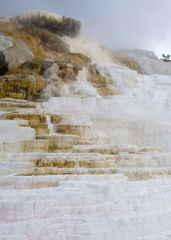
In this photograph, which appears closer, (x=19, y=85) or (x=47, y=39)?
(x=19, y=85)

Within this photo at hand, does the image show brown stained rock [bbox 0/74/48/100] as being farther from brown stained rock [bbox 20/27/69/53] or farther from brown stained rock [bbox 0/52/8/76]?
brown stained rock [bbox 20/27/69/53]

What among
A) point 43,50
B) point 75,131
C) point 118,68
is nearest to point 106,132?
point 75,131

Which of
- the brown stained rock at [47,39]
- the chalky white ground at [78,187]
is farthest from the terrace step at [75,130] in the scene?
the brown stained rock at [47,39]

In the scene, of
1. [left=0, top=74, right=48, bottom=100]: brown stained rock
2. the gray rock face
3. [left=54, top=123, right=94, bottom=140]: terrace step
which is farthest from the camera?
the gray rock face

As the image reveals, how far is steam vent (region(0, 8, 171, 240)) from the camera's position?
2.75 metres

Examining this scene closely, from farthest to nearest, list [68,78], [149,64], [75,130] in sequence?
[149,64] → [68,78] → [75,130]

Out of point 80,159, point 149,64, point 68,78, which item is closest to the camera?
point 80,159

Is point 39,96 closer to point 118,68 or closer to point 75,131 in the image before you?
point 75,131

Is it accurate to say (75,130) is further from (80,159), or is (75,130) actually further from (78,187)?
(78,187)

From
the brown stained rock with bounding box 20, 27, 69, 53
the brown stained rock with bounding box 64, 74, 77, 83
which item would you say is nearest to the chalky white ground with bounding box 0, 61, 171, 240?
the brown stained rock with bounding box 64, 74, 77, 83

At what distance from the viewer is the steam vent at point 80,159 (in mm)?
2754

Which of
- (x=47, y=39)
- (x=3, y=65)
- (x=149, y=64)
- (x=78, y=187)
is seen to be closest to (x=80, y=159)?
(x=78, y=187)

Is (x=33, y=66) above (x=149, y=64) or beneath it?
beneath

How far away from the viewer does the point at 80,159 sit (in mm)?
4602
